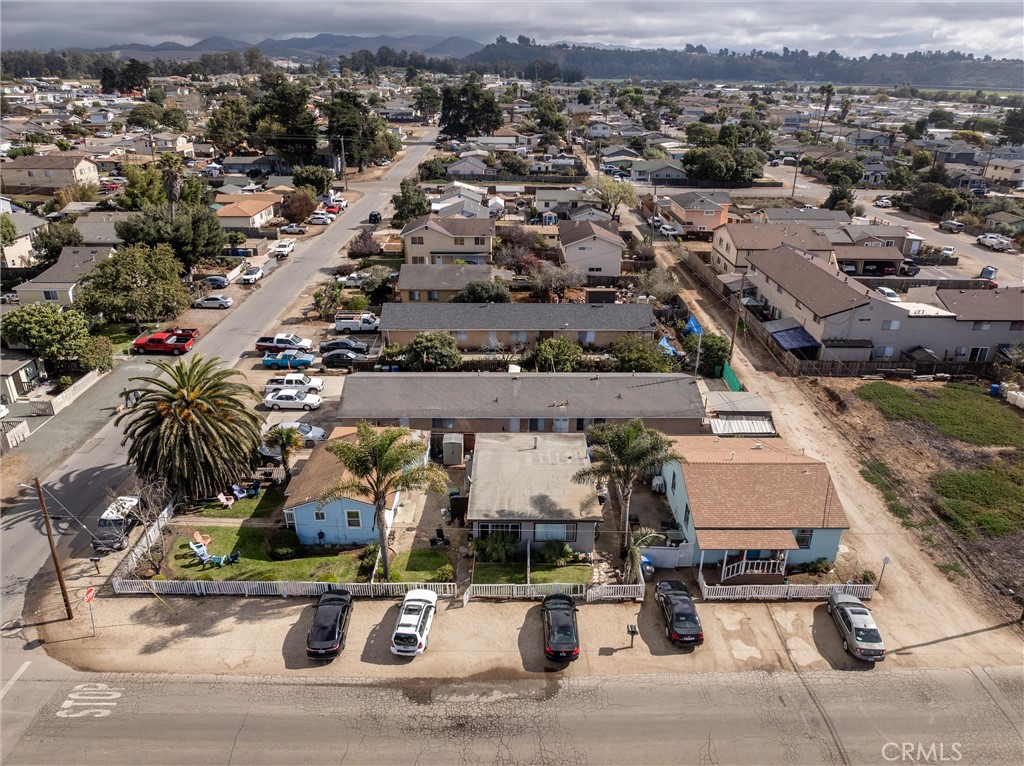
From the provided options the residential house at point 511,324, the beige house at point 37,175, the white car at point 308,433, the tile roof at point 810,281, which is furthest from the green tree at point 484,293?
the beige house at point 37,175

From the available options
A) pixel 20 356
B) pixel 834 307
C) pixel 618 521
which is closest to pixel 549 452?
pixel 618 521

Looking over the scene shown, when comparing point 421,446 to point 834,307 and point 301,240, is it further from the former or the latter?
point 301,240

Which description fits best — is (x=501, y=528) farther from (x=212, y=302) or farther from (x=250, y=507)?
(x=212, y=302)

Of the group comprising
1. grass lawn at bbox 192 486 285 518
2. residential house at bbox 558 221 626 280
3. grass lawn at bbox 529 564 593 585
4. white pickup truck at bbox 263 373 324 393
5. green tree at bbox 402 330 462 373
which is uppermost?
residential house at bbox 558 221 626 280

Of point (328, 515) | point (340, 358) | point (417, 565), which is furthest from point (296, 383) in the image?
point (417, 565)

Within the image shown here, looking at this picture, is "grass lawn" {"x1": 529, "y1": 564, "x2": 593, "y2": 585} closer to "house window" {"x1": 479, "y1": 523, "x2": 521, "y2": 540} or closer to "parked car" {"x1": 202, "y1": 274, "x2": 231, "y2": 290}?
"house window" {"x1": 479, "y1": 523, "x2": 521, "y2": 540}

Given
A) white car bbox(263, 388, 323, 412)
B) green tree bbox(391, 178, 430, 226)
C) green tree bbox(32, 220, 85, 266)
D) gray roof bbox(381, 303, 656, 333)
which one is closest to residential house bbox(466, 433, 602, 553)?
white car bbox(263, 388, 323, 412)
